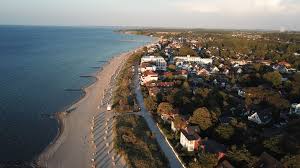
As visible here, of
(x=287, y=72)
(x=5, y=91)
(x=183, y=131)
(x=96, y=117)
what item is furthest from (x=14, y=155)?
(x=287, y=72)

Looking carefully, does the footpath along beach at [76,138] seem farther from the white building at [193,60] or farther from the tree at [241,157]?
the white building at [193,60]

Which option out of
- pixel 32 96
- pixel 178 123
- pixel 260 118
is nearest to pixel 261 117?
pixel 260 118

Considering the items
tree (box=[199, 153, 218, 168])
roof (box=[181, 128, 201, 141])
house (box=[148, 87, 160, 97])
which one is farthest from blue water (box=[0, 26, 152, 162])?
tree (box=[199, 153, 218, 168])

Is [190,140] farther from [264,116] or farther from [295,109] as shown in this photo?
[295,109]

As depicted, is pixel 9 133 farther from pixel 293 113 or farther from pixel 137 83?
pixel 293 113

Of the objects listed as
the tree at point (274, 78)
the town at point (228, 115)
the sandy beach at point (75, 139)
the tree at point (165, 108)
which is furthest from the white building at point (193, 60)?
the tree at point (165, 108)

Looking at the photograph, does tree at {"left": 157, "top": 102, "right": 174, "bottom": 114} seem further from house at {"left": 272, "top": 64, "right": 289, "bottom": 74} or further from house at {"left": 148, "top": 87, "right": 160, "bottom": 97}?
house at {"left": 272, "top": 64, "right": 289, "bottom": 74}
